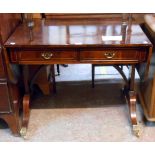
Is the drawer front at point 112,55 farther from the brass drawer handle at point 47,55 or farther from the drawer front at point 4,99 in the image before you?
the drawer front at point 4,99

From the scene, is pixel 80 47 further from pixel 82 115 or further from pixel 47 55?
pixel 82 115

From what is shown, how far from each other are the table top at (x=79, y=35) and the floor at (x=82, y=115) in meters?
0.66

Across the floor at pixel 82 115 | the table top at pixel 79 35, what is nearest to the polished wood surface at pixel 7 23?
the table top at pixel 79 35

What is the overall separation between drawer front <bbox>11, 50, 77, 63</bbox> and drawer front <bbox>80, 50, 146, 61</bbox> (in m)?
0.07

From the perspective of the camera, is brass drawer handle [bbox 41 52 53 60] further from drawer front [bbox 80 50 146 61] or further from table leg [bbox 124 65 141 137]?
table leg [bbox 124 65 141 137]

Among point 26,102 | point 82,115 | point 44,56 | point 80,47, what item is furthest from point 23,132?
point 80,47

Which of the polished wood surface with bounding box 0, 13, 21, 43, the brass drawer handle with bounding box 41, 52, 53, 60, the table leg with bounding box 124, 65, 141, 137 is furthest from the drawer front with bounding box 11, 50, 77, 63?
the table leg with bounding box 124, 65, 141, 137

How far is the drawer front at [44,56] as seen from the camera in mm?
1228

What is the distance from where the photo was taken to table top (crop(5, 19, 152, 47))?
3.91 ft

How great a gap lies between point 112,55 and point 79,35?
0.77 feet

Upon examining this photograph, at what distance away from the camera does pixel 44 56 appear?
1.24 m
